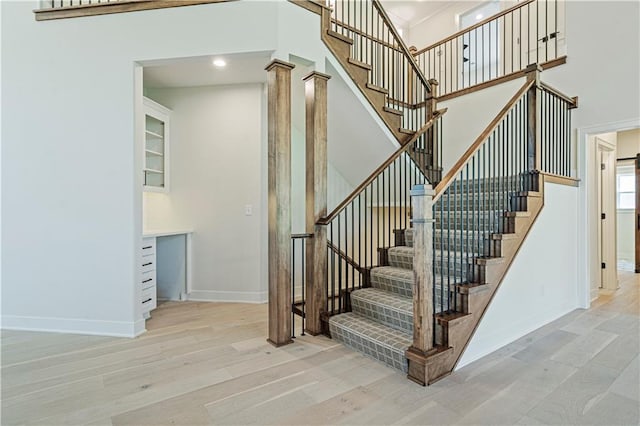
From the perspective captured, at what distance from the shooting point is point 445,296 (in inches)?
102

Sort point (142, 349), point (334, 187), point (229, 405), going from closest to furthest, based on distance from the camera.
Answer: point (229, 405) → point (142, 349) → point (334, 187)

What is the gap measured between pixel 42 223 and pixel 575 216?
551 centimetres

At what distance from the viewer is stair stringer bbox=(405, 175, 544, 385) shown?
2160mm

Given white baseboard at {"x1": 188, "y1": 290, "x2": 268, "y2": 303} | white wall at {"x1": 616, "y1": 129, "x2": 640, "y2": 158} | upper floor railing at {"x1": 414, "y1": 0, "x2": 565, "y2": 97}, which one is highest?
upper floor railing at {"x1": 414, "y1": 0, "x2": 565, "y2": 97}

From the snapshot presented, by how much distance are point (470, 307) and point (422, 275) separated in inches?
22.6

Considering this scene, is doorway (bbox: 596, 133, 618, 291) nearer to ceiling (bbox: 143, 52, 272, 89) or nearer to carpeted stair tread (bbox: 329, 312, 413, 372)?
carpeted stair tread (bbox: 329, 312, 413, 372)

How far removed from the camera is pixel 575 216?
12.5 feet

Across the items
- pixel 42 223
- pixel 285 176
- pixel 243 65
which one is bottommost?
pixel 42 223

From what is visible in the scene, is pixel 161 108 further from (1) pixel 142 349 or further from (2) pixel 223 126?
(1) pixel 142 349

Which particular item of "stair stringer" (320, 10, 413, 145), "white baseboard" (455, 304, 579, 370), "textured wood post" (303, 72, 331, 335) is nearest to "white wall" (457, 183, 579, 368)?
"white baseboard" (455, 304, 579, 370)

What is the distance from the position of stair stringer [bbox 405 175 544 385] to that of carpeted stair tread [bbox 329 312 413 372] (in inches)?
4.8

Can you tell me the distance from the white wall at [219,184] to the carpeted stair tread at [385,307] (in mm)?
1581

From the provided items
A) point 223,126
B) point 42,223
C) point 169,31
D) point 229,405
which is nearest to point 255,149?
point 223,126

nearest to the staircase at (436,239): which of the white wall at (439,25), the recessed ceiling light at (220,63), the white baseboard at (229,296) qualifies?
the recessed ceiling light at (220,63)
